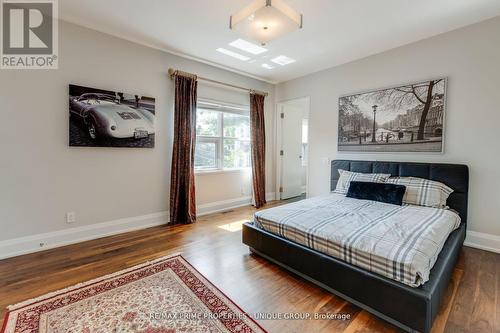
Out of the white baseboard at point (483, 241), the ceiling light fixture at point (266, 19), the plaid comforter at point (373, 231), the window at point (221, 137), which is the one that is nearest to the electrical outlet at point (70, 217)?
the window at point (221, 137)

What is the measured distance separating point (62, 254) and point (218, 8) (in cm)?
328

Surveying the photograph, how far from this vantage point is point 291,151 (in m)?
5.51

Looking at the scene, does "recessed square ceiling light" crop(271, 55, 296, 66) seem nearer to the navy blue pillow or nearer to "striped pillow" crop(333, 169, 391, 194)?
"striped pillow" crop(333, 169, 391, 194)

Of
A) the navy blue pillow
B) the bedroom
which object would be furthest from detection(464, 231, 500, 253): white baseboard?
the navy blue pillow

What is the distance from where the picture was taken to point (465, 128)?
286 centimetres

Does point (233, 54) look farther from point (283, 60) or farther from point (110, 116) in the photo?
point (110, 116)

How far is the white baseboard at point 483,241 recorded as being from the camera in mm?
2686

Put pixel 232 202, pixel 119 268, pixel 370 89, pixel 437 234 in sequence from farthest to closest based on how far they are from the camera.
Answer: pixel 232 202
pixel 370 89
pixel 119 268
pixel 437 234

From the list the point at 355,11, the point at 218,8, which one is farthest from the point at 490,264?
the point at 218,8

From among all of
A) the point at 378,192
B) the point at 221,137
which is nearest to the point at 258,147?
the point at 221,137

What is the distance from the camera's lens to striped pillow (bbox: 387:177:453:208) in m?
2.77

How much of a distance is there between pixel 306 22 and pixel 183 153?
251cm

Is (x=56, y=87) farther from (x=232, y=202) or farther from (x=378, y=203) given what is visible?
(x=378, y=203)

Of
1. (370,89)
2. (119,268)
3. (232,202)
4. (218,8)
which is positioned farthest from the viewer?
(232,202)
